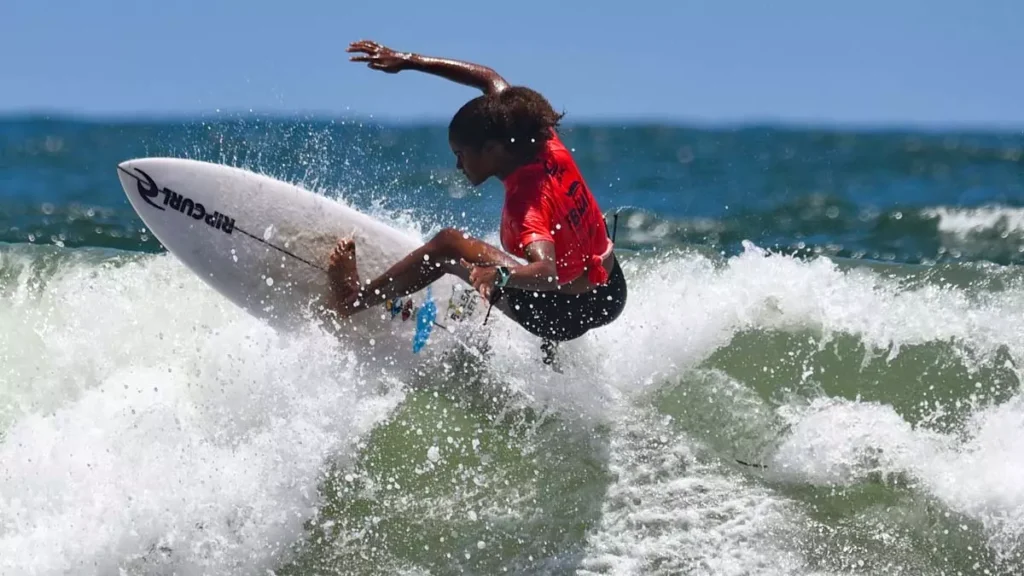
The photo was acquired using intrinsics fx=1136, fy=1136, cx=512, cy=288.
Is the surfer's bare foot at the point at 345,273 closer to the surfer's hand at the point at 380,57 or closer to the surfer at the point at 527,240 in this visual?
the surfer at the point at 527,240

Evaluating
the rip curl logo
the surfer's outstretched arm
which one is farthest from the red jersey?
the rip curl logo

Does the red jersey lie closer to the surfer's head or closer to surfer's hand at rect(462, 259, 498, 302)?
the surfer's head

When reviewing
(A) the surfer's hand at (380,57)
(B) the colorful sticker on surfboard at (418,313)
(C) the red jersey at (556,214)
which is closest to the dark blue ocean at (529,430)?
(B) the colorful sticker on surfboard at (418,313)

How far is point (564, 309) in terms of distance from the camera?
16.4ft

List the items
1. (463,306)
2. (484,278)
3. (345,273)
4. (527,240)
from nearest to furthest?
(484,278) → (527,240) → (345,273) → (463,306)

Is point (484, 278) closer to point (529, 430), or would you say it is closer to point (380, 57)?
point (529, 430)

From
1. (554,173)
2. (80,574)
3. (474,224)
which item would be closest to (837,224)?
(474,224)

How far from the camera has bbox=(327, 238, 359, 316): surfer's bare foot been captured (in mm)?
5230

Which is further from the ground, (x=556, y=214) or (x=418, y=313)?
(x=556, y=214)

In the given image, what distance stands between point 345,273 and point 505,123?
1.10 m

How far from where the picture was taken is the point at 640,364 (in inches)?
A: 220

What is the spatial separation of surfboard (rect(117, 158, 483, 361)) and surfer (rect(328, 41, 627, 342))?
430mm

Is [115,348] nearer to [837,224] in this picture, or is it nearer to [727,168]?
[837,224]

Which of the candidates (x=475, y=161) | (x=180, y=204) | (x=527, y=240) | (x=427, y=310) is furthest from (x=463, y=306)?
(x=180, y=204)
